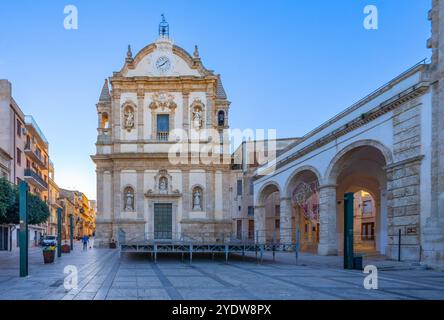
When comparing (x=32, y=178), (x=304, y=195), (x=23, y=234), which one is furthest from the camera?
(x=32, y=178)

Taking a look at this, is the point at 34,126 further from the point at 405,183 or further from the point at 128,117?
the point at 405,183

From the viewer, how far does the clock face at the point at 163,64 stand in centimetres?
4222

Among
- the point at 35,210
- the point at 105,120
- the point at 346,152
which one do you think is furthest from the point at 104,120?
the point at 346,152

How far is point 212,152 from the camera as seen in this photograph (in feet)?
137

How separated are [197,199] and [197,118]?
24.9ft

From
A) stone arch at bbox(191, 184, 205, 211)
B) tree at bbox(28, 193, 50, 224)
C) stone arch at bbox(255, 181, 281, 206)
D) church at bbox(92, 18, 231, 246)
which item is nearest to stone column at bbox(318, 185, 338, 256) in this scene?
stone arch at bbox(255, 181, 281, 206)

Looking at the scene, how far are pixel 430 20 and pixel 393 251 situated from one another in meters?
10.7

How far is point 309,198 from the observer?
31.3m

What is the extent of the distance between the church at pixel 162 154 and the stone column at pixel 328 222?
1461cm

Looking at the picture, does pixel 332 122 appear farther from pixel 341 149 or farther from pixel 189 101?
pixel 189 101

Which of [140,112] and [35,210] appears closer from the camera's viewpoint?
[35,210]

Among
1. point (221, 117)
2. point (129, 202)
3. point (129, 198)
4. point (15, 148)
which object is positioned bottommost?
point (129, 202)

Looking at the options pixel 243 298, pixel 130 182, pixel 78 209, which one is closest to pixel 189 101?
pixel 130 182
